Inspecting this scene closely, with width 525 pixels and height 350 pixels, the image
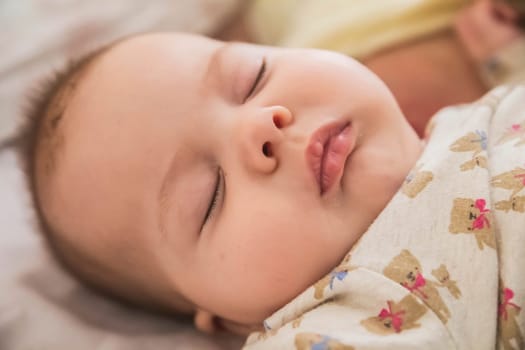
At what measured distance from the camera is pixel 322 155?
82 cm

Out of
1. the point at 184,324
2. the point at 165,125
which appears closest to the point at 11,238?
the point at 184,324

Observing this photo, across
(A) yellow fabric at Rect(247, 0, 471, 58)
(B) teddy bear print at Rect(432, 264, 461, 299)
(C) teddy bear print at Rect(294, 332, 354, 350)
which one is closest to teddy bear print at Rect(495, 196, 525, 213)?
(B) teddy bear print at Rect(432, 264, 461, 299)

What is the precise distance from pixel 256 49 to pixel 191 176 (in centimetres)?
25

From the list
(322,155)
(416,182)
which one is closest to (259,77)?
(322,155)

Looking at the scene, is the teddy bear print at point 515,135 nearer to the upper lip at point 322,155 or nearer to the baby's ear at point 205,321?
the upper lip at point 322,155

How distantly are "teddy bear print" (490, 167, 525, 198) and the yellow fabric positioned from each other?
0.70 meters

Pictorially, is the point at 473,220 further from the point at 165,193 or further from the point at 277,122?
the point at 165,193

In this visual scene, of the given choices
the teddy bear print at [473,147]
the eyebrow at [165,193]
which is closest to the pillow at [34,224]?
the eyebrow at [165,193]

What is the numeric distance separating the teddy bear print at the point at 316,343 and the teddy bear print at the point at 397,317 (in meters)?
0.05

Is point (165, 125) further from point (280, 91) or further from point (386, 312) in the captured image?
point (386, 312)

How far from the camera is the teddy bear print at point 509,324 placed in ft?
2.28

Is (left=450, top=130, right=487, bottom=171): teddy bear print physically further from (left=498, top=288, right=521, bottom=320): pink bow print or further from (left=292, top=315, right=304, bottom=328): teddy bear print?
(left=292, top=315, right=304, bottom=328): teddy bear print

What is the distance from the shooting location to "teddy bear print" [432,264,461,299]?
703 millimetres

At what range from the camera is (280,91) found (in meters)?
0.88
